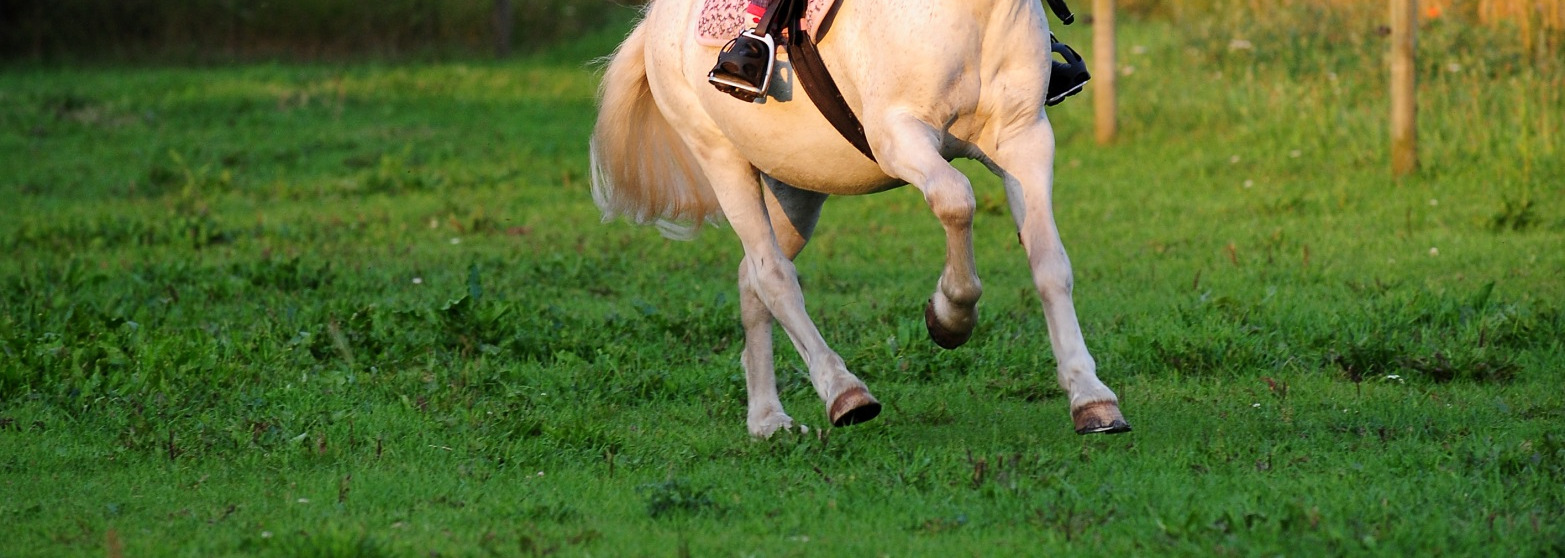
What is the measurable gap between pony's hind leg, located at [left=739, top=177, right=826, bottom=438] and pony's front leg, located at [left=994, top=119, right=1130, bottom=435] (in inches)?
41.9

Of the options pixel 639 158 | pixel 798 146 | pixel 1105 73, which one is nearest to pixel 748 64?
pixel 798 146

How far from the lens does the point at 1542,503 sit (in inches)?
159

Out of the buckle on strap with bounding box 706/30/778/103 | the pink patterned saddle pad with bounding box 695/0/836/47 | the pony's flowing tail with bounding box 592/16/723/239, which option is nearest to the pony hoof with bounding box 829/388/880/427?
the buckle on strap with bounding box 706/30/778/103

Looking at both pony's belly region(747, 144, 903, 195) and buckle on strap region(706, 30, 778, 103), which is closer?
buckle on strap region(706, 30, 778, 103)

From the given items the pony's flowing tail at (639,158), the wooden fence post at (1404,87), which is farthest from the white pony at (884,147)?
the wooden fence post at (1404,87)

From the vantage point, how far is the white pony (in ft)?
14.7

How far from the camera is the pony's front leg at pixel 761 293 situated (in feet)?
16.5

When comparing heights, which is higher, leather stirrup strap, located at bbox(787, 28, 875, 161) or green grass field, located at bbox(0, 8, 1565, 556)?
leather stirrup strap, located at bbox(787, 28, 875, 161)

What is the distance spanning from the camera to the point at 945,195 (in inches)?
173

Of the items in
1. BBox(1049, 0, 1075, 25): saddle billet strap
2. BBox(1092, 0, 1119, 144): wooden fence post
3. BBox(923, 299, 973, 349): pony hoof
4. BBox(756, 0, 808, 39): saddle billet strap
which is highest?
BBox(756, 0, 808, 39): saddle billet strap

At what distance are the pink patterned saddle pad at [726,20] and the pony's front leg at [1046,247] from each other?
0.68 metres

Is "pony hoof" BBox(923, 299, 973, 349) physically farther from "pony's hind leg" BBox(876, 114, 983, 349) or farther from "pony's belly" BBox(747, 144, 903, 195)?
"pony's belly" BBox(747, 144, 903, 195)

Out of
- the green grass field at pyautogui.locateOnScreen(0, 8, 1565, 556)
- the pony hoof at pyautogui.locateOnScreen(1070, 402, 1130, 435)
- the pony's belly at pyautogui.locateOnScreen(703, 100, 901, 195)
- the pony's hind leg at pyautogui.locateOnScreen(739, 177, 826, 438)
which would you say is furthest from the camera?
the pony's hind leg at pyautogui.locateOnScreen(739, 177, 826, 438)

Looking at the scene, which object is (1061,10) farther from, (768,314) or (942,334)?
(768,314)
